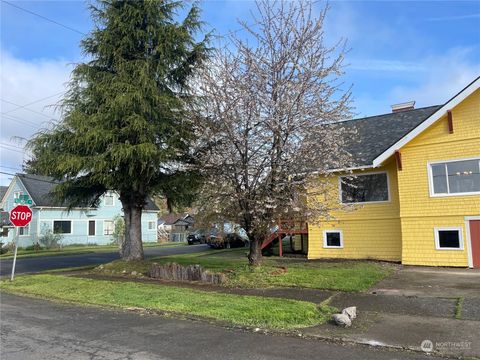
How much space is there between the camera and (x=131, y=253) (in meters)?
17.2

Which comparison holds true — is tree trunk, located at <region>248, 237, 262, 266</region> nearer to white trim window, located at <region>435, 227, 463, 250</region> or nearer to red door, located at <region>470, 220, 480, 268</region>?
white trim window, located at <region>435, 227, 463, 250</region>

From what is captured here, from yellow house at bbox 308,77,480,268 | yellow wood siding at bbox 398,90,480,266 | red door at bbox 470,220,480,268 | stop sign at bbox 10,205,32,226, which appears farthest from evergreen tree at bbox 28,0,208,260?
red door at bbox 470,220,480,268

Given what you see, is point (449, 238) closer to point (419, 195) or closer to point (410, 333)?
point (419, 195)

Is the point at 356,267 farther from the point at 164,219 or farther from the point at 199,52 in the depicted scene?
the point at 164,219

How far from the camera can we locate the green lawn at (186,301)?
7910mm

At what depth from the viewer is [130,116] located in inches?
589

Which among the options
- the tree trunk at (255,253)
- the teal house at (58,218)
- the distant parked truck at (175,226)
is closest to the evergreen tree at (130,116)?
the tree trunk at (255,253)

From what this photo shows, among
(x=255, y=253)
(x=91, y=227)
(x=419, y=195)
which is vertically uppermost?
(x=419, y=195)

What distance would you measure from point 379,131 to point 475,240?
6.63 metres

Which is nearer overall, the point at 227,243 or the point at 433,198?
the point at 433,198

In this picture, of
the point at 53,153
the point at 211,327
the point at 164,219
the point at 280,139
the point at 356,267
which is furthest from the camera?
the point at 164,219

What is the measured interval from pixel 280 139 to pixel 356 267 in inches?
218

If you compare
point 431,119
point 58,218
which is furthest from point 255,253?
point 58,218

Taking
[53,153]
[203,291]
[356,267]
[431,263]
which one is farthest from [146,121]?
[431,263]
